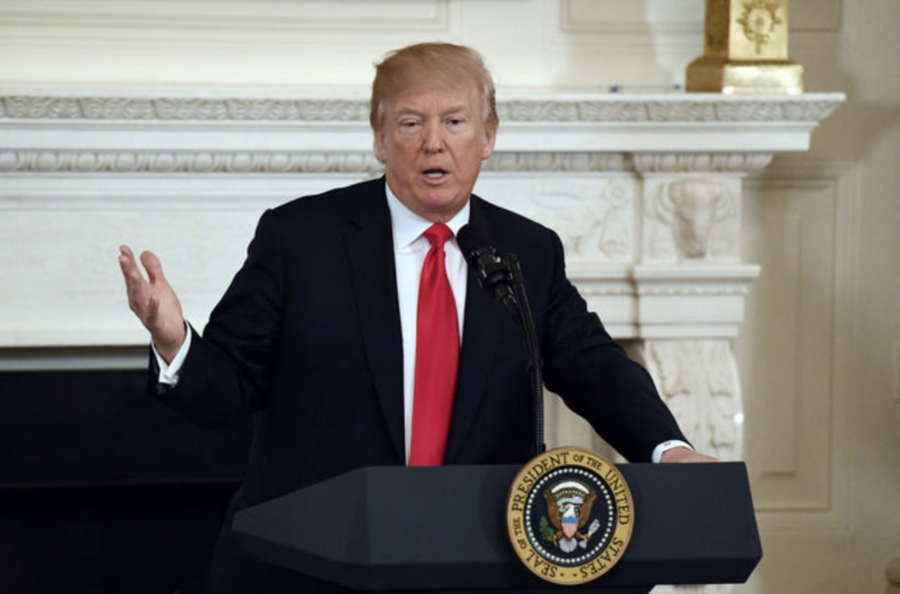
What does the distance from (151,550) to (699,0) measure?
190cm

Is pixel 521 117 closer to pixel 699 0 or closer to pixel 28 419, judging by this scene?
pixel 699 0

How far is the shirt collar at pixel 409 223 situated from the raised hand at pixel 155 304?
0.37 metres

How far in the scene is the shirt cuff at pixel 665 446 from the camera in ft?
5.05

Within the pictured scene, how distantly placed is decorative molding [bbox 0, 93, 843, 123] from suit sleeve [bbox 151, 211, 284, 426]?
1.14 m

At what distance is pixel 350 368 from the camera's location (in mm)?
1688

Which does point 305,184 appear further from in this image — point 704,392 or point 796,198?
point 796,198

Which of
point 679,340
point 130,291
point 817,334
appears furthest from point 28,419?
point 817,334

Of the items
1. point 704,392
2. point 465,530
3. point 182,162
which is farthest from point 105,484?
point 465,530

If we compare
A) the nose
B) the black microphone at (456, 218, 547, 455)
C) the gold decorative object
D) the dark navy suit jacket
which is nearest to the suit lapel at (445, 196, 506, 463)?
the dark navy suit jacket

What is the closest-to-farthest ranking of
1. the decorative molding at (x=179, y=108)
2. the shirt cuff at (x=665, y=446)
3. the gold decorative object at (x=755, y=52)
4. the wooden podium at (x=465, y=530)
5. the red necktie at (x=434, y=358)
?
the wooden podium at (x=465, y=530) → the shirt cuff at (x=665, y=446) → the red necktie at (x=434, y=358) → the decorative molding at (x=179, y=108) → the gold decorative object at (x=755, y=52)

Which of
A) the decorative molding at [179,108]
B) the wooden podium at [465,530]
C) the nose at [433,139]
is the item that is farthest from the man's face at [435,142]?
the decorative molding at [179,108]

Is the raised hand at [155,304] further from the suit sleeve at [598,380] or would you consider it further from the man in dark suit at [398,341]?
the suit sleeve at [598,380]

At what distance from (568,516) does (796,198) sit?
2.35m

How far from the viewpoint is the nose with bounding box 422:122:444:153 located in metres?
1.66
